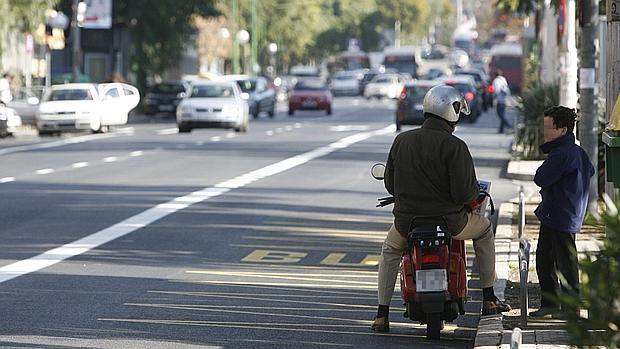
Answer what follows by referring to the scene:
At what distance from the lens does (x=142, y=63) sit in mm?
66000

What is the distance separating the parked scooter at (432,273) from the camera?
9.61m

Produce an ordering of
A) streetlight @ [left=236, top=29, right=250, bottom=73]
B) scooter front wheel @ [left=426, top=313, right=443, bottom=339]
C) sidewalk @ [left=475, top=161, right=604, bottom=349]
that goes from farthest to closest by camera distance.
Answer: streetlight @ [left=236, top=29, right=250, bottom=73] < scooter front wheel @ [left=426, top=313, right=443, bottom=339] < sidewalk @ [left=475, top=161, right=604, bottom=349]

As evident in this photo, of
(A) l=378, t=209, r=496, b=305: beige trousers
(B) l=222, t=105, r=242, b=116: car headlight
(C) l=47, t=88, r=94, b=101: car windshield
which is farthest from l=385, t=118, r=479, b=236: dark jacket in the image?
(C) l=47, t=88, r=94, b=101: car windshield

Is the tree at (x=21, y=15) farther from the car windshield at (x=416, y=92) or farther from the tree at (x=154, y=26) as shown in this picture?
the tree at (x=154, y=26)

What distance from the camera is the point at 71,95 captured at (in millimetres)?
44406

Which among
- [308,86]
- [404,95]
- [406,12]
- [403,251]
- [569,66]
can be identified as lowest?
[403,251]

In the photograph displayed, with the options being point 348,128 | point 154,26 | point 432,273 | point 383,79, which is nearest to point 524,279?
point 432,273

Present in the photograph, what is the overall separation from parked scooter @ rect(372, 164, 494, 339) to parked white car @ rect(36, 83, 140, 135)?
34243 mm

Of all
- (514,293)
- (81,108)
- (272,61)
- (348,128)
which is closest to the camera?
(514,293)

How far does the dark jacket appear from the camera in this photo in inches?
384

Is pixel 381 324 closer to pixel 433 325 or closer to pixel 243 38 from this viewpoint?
pixel 433 325

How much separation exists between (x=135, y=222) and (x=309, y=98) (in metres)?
44.9

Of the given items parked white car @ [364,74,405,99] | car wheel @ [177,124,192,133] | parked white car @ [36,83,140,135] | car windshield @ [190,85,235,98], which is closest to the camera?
parked white car @ [36,83,140,135]

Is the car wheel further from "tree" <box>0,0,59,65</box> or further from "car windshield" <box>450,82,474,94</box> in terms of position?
"car windshield" <box>450,82,474,94</box>
